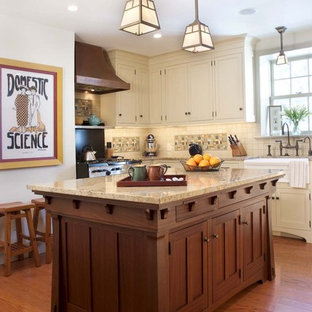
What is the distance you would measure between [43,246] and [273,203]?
282cm

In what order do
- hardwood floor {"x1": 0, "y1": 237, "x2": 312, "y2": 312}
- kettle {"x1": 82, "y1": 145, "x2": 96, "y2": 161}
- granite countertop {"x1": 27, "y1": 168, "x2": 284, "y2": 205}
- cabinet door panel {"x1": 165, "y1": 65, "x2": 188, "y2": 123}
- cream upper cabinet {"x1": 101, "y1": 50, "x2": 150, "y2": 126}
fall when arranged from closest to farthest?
granite countertop {"x1": 27, "y1": 168, "x2": 284, "y2": 205} < hardwood floor {"x1": 0, "y1": 237, "x2": 312, "y2": 312} < kettle {"x1": 82, "y1": 145, "x2": 96, "y2": 161} < cream upper cabinet {"x1": 101, "y1": 50, "x2": 150, "y2": 126} < cabinet door panel {"x1": 165, "y1": 65, "x2": 188, "y2": 123}

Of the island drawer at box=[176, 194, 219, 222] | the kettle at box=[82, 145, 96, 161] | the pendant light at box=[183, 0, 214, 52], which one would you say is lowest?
the island drawer at box=[176, 194, 219, 222]

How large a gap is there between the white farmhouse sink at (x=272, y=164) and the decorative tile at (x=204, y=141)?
35.6 inches

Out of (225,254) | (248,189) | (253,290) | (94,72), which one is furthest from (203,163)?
(94,72)

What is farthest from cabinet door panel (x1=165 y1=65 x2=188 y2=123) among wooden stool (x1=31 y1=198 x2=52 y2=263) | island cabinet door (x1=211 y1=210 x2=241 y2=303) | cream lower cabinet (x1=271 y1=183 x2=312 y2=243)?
island cabinet door (x1=211 y1=210 x2=241 y2=303)

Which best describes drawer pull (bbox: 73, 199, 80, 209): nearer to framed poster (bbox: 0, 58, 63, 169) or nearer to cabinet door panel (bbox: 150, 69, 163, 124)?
framed poster (bbox: 0, 58, 63, 169)

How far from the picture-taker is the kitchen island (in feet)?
6.63

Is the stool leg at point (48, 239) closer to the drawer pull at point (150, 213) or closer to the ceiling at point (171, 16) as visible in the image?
the ceiling at point (171, 16)

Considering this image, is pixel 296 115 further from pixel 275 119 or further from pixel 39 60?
pixel 39 60

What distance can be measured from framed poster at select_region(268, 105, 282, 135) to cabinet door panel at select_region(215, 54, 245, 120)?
0.54 meters

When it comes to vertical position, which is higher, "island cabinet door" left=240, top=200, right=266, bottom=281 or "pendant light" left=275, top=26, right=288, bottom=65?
"pendant light" left=275, top=26, right=288, bottom=65

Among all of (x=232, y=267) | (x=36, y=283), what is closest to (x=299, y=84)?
(x=232, y=267)

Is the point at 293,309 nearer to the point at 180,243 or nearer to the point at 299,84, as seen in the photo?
the point at 180,243

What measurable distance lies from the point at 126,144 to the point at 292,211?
279cm
